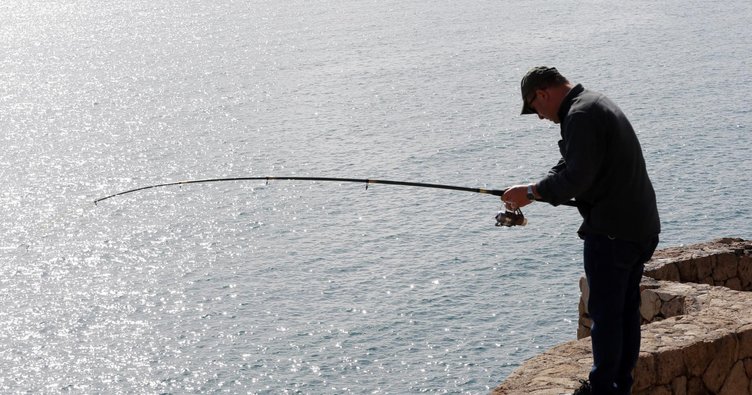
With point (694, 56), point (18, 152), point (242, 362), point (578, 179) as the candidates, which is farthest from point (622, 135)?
point (694, 56)

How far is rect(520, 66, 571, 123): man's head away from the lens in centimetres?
515

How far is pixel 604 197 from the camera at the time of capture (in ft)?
16.9

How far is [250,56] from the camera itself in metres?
58.8

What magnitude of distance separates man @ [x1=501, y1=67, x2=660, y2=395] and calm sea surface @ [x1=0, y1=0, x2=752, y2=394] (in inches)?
656

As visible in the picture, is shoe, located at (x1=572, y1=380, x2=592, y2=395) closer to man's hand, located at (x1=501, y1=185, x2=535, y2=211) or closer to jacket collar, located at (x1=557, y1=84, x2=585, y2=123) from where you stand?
man's hand, located at (x1=501, y1=185, x2=535, y2=211)

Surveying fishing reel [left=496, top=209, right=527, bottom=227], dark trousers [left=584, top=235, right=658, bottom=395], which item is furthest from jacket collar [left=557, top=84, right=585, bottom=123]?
fishing reel [left=496, top=209, right=527, bottom=227]

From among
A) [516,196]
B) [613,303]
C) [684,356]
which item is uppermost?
[516,196]

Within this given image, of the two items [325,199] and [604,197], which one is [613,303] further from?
[325,199]

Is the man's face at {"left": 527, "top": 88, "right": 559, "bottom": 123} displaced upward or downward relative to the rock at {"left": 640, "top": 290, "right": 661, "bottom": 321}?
upward

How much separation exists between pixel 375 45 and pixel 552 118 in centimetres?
5349

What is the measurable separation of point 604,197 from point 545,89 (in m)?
0.63

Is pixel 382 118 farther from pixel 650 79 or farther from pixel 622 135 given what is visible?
pixel 622 135

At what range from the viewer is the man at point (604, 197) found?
4.96 meters

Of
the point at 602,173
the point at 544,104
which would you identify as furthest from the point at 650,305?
the point at 544,104
